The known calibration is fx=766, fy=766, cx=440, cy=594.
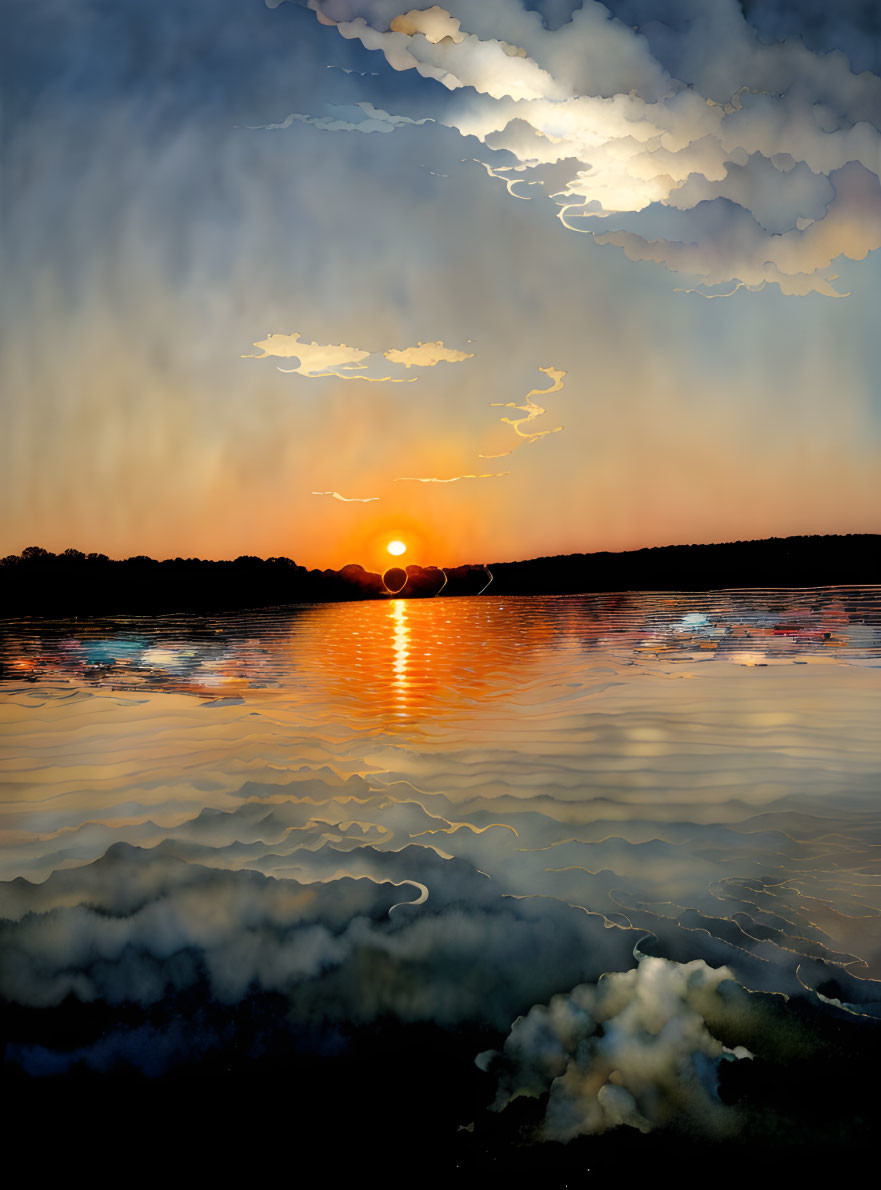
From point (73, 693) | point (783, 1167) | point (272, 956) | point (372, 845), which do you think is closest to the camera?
point (783, 1167)

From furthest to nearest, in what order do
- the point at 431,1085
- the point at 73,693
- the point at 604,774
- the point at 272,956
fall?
the point at 73,693 < the point at 604,774 < the point at 272,956 < the point at 431,1085

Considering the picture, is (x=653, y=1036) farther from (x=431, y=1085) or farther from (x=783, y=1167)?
(x=431, y=1085)

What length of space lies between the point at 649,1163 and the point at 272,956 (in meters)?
2.01

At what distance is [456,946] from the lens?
391cm

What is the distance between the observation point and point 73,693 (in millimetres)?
13523

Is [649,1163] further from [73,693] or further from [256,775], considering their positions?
[73,693]

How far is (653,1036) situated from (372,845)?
2.54m

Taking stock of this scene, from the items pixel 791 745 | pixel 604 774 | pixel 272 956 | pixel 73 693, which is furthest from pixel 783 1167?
pixel 73 693

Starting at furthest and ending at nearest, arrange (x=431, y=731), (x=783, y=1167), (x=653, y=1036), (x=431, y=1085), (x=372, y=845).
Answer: (x=431, y=731) → (x=372, y=845) → (x=653, y=1036) → (x=431, y=1085) → (x=783, y=1167)

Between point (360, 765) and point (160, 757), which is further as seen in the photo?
point (160, 757)

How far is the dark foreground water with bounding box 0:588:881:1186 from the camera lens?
9.28 ft

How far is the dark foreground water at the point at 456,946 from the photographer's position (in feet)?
9.28

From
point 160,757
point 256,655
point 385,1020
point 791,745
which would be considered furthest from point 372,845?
point 256,655

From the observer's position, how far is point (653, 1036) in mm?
3195
